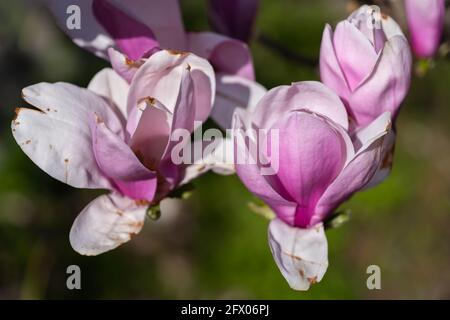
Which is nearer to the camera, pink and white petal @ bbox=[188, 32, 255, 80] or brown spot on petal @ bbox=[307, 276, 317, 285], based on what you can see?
brown spot on petal @ bbox=[307, 276, 317, 285]

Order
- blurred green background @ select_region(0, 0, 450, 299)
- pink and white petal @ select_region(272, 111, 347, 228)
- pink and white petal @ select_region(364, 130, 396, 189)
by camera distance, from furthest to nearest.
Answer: blurred green background @ select_region(0, 0, 450, 299)
pink and white petal @ select_region(364, 130, 396, 189)
pink and white petal @ select_region(272, 111, 347, 228)

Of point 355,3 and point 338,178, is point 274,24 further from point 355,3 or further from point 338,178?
point 338,178

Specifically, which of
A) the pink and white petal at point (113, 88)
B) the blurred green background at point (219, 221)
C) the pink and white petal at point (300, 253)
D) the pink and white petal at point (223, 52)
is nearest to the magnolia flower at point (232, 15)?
the pink and white petal at point (223, 52)

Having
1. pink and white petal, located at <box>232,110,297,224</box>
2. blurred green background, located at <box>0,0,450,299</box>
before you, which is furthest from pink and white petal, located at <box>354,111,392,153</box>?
blurred green background, located at <box>0,0,450,299</box>

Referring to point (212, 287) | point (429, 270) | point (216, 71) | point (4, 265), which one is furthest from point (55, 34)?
point (429, 270)

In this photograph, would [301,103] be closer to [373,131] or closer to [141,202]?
[373,131]

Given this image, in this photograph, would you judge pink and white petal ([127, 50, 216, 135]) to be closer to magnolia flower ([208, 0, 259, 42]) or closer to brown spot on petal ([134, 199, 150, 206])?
brown spot on petal ([134, 199, 150, 206])
